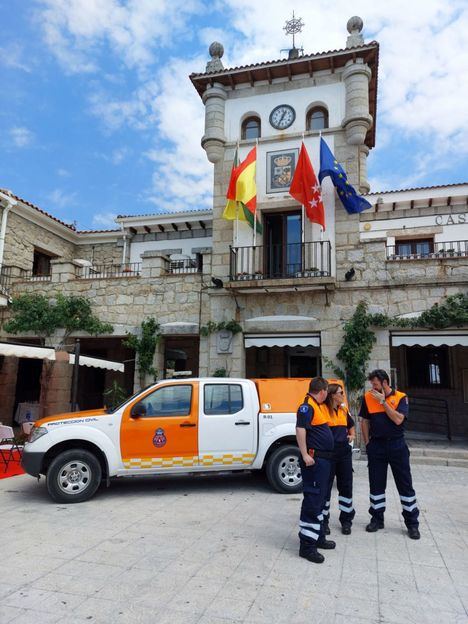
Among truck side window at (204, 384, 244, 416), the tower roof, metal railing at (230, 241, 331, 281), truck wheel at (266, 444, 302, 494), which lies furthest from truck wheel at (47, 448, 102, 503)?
the tower roof

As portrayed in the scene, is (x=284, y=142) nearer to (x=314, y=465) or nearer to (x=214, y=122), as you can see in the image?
(x=214, y=122)

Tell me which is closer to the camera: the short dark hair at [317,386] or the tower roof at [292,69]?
the short dark hair at [317,386]

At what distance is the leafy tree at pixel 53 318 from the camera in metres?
13.0

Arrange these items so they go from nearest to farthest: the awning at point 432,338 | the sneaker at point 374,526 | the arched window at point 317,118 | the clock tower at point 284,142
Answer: the sneaker at point 374,526
the awning at point 432,338
the clock tower at point 284,142
the arched window at point 317,118

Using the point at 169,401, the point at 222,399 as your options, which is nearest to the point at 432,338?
the point at 222,399

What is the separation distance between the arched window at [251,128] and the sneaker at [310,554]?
11.5 meters

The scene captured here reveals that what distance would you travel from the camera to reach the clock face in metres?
12.8

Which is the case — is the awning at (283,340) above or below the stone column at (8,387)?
above

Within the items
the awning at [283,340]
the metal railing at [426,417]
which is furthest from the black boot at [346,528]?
the metal railing at [426,417]

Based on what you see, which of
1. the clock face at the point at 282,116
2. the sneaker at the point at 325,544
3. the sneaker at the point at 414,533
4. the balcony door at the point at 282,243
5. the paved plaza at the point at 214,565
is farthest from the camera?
the clock face at the point at 282,116

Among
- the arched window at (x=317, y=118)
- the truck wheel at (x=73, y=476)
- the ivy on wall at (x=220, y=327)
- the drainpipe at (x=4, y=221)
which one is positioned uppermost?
the arched window at (x=317, y=118)

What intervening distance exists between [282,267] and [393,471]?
7.51m

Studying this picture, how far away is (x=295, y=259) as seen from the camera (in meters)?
12.2

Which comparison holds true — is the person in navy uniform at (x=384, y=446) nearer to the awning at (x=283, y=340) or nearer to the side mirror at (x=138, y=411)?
the side mirror at (x=138, y=411)
